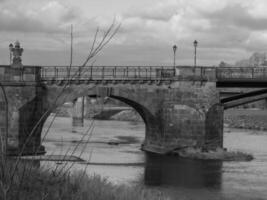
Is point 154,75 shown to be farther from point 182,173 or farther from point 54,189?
point 54,189

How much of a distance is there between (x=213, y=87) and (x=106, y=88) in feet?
28.4

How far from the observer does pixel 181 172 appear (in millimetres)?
36000

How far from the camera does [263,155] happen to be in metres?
45.4

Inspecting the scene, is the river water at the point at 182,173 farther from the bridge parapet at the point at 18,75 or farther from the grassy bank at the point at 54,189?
the grassy bank at the point at 54,189

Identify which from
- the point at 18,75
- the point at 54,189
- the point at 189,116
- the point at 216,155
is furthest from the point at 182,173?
the point at 54,189

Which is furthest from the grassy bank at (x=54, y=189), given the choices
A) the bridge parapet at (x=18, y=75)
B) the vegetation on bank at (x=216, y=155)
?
the bridge parapet at (x=18, y=75)

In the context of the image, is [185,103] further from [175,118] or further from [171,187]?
[171,187]

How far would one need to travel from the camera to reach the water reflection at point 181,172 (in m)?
31.9

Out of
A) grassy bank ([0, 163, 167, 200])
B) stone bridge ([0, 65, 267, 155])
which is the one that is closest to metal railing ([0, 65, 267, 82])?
stone bridge ([0, 65, 267, 155])

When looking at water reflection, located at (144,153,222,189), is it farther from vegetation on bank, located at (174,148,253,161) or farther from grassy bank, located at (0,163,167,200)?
grassy bank, located at (0,163,167,200)

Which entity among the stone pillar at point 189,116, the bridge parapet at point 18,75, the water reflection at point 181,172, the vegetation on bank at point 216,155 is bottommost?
the water reflection at point 181,172

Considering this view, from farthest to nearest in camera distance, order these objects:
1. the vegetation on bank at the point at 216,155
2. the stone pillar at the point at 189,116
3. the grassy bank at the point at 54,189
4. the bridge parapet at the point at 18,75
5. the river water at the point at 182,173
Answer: the stone pillar at the point at 189,116
the bridge parapet at the point at 18,75
the vegetation on bank at the point at 216,155
the river water at the point at 182,173
the grassy bank at the point at 54,189

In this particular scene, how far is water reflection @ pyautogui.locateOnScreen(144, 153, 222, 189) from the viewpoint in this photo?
31.9 meters

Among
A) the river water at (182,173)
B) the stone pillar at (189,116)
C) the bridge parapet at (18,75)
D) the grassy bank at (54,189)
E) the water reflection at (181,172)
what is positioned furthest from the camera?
the stone pillar at (189,116)
